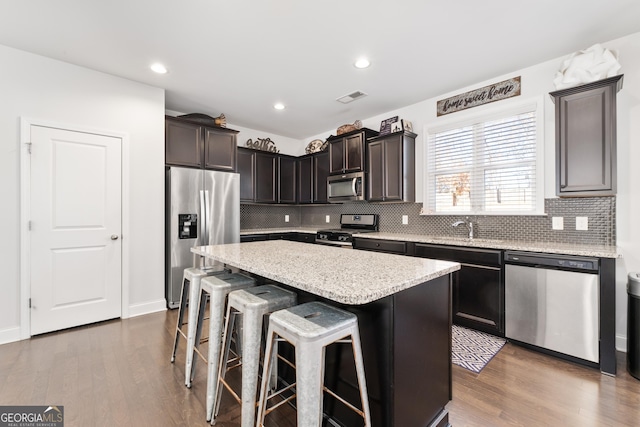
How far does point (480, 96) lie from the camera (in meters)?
3.25

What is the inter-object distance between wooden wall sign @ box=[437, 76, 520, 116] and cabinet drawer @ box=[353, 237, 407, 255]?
178cm

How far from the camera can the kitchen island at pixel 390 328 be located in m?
1.21

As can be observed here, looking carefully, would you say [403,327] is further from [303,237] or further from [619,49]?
[303,237]

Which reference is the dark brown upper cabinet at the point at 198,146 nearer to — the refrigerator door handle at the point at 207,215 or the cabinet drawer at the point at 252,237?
the refrigerator door handle at the point at 207,215

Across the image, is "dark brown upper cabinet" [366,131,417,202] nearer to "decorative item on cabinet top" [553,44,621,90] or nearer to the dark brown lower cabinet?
the dark brown lower cabinet

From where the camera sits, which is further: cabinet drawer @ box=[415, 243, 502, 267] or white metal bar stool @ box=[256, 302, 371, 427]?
cabinet drawer @ box=[415, 243, 502, 267]

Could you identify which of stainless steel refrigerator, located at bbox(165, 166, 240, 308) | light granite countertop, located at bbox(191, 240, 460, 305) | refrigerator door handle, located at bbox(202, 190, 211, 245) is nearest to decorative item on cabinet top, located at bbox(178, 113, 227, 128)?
stainless steel refrigerator, located at bbox(165, 166, 240, 308)

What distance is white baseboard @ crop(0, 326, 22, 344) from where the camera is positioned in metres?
2.54

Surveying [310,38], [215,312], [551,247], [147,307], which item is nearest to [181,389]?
[215,312]

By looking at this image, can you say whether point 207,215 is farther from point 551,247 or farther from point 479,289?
point 551,247

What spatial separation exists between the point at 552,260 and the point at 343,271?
6.59ft

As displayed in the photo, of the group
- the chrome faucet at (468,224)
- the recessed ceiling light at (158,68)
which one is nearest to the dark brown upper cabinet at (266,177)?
the recessed ceiling light at (158,68)

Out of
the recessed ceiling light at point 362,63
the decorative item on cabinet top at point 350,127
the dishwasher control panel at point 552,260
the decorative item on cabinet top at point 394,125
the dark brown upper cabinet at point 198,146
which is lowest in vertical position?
the dishwasher control panel at point 552,260

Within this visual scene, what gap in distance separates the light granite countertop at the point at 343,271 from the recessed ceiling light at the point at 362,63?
1.95 metres
